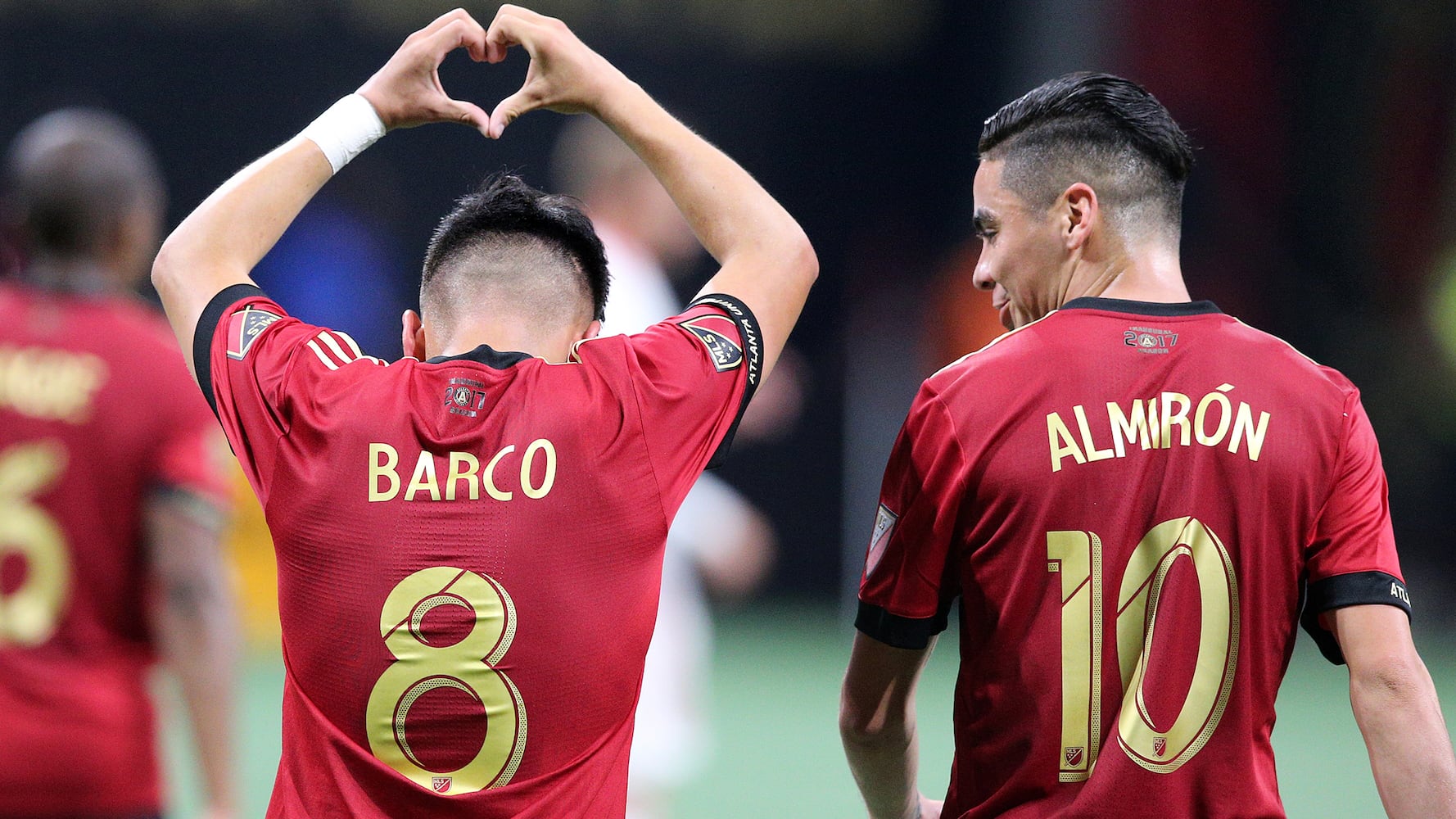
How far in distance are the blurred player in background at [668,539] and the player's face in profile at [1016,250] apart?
238 cm

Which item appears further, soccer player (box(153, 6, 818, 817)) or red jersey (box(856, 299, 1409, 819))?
red jersey (box(856, 299, 1409, 819))

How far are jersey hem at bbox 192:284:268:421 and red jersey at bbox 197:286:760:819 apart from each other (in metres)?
0.13

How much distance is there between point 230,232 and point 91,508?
0.93 meters

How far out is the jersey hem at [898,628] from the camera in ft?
9.08

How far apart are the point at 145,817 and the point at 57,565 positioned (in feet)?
1.96

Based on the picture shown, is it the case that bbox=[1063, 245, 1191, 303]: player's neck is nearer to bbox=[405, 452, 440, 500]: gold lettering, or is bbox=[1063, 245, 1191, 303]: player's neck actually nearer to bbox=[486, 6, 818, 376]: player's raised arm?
bbox=[486, 6, 818, 376]: player's raised arm

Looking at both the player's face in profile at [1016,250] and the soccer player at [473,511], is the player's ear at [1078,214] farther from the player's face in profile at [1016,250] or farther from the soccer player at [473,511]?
the soccer player at [473,511]

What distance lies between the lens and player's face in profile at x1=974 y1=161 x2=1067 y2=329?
2.79 metres

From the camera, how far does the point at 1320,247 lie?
12.2 m

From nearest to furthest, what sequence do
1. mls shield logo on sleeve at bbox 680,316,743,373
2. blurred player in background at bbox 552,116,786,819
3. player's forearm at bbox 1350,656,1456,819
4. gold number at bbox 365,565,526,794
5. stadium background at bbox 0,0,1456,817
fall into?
gold number at bbox 365,565,526,794
player's forearm at bbox 1350,656,1456,819
mls shield logo on sleeve at bbox 680,316,743,373
blurred player in background at bbox 552,116,786,819
stadium background at bbox 0,0,1456,817

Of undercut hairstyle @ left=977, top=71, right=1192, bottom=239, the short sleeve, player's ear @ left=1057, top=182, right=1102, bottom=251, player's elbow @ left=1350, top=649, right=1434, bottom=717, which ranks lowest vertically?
player's elbow @ left=1350, top=649, right=1434, bottom=717

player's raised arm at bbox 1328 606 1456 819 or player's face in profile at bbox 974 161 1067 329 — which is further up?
player's face in profile at bbox 974 161 1067 329

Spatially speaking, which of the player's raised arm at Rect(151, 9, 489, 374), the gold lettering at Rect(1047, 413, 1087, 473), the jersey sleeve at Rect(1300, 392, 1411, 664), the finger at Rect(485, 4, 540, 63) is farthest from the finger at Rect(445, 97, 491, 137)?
the jersey sleeve at Rect(1300, 392, 1411, 664)

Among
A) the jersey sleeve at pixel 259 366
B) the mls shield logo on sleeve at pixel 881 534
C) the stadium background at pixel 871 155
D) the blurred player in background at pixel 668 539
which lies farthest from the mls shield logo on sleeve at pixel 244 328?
the stadium background at pixel 871 155
